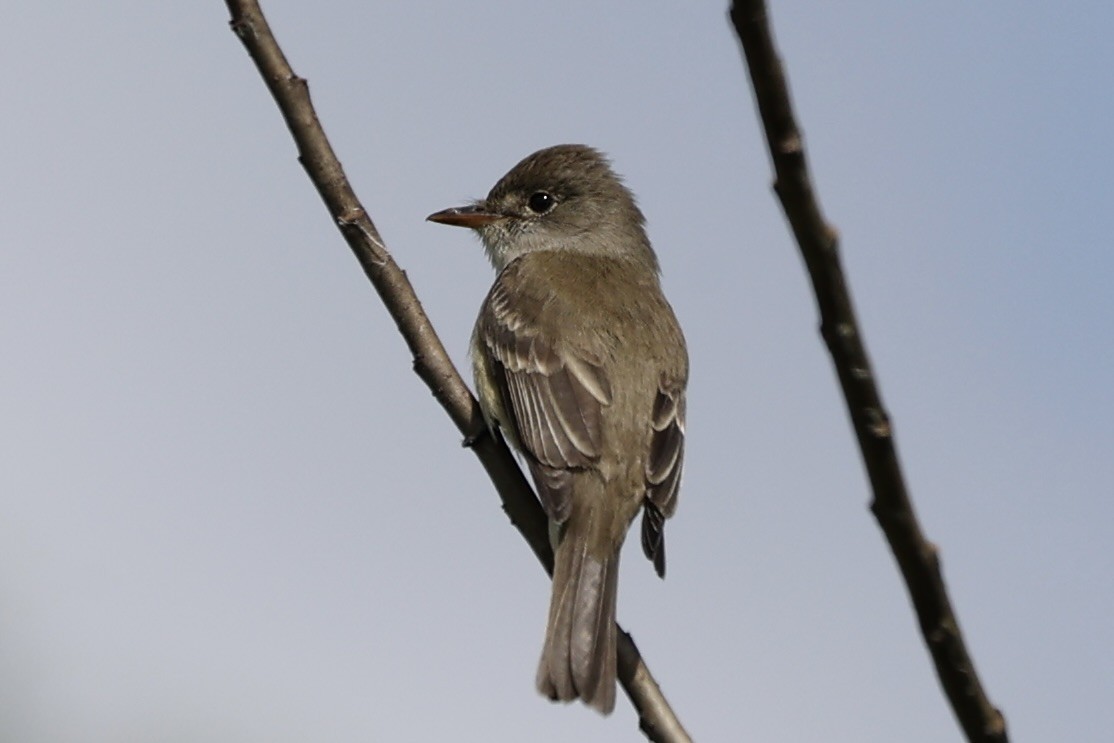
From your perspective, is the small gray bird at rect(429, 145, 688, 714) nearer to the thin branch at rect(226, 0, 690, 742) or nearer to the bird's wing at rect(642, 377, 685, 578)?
the bird's wing at rect(642, 377, 685, 578)

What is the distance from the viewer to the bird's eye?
802cm

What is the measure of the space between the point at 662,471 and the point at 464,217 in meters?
2.40

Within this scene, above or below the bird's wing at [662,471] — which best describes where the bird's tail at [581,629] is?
below

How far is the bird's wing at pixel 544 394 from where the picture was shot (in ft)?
18.4

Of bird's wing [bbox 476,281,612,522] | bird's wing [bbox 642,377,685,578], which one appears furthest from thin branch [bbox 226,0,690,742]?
bird's wing [bbox 642,377,685,578]

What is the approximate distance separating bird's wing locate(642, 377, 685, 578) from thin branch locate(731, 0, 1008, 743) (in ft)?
11.0

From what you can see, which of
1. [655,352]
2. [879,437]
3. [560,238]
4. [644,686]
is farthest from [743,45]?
[560,238]

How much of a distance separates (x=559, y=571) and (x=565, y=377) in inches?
42.4

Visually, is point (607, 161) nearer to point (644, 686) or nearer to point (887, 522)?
point (644, 686)

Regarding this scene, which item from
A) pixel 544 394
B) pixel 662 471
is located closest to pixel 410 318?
pixel 544 394

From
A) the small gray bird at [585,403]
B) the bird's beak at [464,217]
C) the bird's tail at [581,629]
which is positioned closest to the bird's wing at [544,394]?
the small gray bird at [585,403]

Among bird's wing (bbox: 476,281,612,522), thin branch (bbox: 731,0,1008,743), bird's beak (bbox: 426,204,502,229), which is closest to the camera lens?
thin branch (bbox: 731,0,1008,743)

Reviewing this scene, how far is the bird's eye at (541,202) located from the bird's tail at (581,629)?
3000 mm

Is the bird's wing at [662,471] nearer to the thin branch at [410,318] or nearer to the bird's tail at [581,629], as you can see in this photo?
the bird's tail at [581,629]
